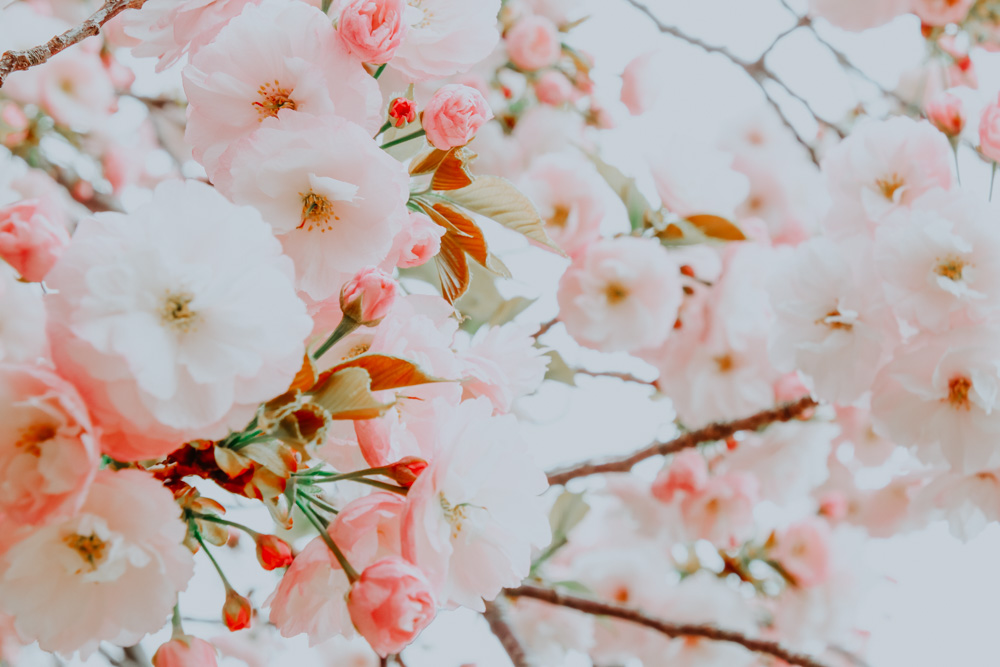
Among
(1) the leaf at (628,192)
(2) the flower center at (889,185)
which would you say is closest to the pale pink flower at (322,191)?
(2) the flower center at (889,185)

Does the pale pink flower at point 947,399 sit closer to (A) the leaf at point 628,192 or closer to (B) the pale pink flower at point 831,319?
(B) the pale pink flower at point 831,319

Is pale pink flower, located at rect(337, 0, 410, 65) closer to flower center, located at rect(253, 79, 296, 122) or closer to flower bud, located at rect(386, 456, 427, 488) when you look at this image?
flower center, located at rect(253, 79, 296, 122)

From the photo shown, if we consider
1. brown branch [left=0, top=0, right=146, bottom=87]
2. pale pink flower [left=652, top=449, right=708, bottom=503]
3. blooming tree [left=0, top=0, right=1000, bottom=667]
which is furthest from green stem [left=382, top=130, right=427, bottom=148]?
pale pink flower [left=652, top=449, right=708, bottom=503]

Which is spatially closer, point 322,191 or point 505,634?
point 322,191

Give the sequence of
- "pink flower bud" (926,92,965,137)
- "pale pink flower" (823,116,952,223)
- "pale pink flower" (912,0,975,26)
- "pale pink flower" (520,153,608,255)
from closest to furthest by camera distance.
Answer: "pale pink flower" (823,116,952,223) → "pink flower bud" (926,92,965,137) → "pale pink flower" (520,153,608,255) → "pale pink flower" (912,0,975,26)

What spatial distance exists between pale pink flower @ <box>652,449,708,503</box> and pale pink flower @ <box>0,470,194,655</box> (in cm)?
124

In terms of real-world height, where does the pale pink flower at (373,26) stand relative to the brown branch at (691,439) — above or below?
above

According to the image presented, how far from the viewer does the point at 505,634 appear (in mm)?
1177

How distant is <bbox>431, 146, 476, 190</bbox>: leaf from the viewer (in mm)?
627

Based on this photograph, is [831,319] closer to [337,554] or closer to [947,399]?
[947,399]

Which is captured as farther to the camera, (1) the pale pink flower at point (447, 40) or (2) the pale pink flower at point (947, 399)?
(2) the pale pink flower at point (947, 399)

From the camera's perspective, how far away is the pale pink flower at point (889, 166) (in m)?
0.92

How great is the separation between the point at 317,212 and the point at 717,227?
0.78m

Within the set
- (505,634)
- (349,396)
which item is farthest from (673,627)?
(349,396)
